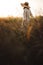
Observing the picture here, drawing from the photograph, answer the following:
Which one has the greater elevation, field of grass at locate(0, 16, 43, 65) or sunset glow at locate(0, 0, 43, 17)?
sunset glow at locate(0, 0, 43, 17)

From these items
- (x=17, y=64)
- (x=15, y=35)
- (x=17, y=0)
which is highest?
(x=17, y=0)

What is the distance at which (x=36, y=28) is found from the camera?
2.04 meters

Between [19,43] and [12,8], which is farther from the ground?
[12,8]

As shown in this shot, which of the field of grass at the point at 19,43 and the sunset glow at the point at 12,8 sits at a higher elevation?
the sunset glow at the point at 12,8

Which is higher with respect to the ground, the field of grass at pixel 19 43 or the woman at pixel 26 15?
the woman at pixel 26 15

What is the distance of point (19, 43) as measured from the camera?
6.54ft

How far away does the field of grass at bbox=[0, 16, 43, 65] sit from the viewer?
1.96m

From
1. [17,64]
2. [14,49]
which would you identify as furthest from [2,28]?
[17,64]

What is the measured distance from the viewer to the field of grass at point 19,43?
196 centimetres

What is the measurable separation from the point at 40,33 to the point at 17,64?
0.39 metres

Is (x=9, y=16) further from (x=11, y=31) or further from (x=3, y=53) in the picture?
(x=3, y=53)

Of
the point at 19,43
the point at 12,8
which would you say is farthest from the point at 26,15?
the point at 19,43

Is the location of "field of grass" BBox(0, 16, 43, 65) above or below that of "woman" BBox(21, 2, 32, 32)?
below

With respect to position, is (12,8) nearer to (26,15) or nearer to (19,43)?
(26,15)
